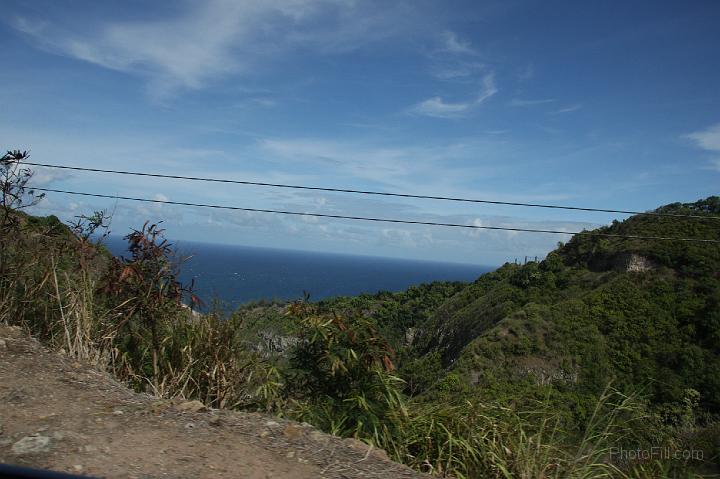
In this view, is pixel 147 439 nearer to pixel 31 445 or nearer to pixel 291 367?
pixel 31 445

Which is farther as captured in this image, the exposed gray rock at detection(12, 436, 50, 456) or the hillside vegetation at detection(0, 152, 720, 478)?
the hillside vegetation at detection(0, 152, 720, 478)

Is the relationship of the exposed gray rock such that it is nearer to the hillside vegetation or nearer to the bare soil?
the bare soil

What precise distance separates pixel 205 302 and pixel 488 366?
2147 cm

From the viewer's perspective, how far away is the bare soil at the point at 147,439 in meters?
3.13

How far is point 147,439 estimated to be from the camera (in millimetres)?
3424

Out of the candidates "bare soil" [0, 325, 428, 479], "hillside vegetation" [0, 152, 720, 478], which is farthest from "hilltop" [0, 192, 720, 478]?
"bare soil" [0, 325, 428, 479]

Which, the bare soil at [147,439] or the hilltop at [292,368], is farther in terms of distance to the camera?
the hilltop at [292,368]

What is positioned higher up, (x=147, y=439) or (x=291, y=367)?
(x=291, y=367)

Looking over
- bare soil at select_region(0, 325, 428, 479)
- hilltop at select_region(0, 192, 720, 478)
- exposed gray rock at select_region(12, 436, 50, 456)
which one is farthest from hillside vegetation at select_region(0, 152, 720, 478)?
exposed gray rock at select_region(12, 436, 50, 456)

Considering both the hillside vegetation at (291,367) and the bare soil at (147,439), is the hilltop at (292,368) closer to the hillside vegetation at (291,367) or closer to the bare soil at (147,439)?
the hillside vegetation at (291,367)

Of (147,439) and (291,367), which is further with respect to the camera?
(291,367)

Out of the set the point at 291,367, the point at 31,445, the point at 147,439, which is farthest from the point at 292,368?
the point at 31,445

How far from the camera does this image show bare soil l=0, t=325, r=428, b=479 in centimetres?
313

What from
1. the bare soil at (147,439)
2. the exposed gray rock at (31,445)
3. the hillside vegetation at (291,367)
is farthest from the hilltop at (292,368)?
the exposed gray rock at (31,445)
